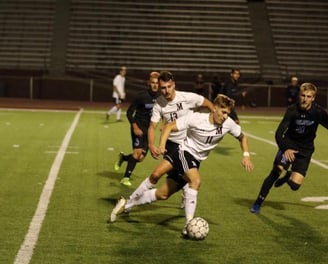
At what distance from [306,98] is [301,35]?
32025 mm

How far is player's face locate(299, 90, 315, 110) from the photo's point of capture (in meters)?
8.73

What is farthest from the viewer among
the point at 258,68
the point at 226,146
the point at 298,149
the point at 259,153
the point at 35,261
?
the point at 258,68

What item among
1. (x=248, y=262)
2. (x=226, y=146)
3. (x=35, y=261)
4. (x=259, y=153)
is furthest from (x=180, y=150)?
(x=226, y=146)

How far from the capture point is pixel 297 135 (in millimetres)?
9203

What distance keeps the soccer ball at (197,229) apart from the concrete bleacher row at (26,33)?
31470mm

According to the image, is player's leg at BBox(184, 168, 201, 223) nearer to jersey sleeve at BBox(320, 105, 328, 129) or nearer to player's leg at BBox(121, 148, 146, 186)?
jersey sleeve at BBox(320, 105, 328, 129)

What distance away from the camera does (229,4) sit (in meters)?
40.8

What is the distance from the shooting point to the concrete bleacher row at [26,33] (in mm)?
38188

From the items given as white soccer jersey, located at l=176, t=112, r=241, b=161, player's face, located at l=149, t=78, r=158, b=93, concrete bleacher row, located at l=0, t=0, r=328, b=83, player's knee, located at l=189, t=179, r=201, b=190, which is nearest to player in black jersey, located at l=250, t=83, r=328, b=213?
white soccer jersey, located at l=176, t=112, r=241, b=161

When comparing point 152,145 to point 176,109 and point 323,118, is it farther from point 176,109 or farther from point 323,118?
point 323,118

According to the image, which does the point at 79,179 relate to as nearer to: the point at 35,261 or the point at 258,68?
the point at 35,261

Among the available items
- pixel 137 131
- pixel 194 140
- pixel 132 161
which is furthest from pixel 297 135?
pixel 132 161

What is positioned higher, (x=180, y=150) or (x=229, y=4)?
(x=229, y=4)

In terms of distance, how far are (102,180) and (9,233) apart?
13.7 ft
